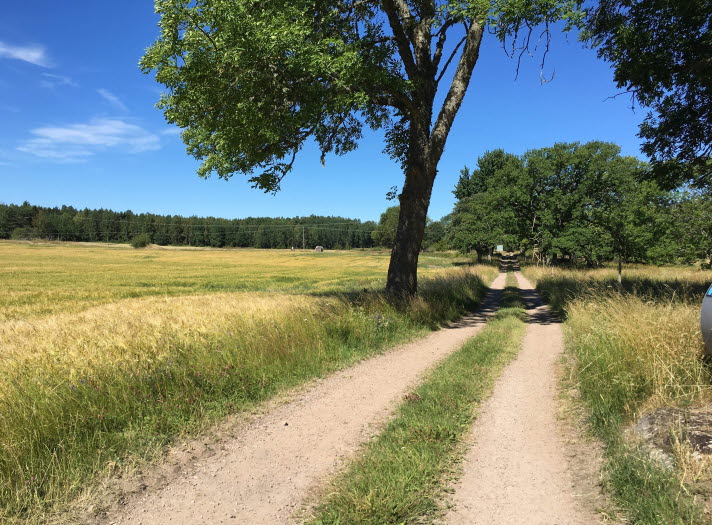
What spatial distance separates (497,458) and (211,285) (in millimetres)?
31226

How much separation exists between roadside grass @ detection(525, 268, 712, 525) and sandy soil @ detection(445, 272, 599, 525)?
0.39 metres

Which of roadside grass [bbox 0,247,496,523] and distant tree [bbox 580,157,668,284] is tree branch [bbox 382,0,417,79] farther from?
distant tree [bbox 580,157,668,284]

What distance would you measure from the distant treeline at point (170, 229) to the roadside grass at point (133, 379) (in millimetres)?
168135

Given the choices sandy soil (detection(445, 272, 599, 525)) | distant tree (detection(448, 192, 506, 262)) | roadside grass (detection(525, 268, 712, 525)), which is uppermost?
distant tree (detection(448, 192, 506, 262))

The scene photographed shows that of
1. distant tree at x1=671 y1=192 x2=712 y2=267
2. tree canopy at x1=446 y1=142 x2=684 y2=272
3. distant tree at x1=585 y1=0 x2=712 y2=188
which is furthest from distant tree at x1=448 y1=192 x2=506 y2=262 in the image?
distant tree at x1=585 y1=0 x2=712 y2=188

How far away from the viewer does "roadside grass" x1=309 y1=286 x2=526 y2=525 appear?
3.09m

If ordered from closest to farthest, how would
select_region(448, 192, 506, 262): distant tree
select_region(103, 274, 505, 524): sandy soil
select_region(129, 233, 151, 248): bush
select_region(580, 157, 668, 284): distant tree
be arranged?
select_region(103, 274, 505, 524): sandy soil
select_region(580, 157, 668, 284): distant tree
select_region(448, 192, 506, 262): distant tree
select_region(129, 233, 151, 248): bush

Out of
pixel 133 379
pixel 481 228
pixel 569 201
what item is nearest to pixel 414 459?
pixel 133 379

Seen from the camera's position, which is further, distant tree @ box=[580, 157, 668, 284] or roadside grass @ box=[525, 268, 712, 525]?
distant tree @ box=[580, 157, 668, 284]

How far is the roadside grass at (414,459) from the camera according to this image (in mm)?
3088

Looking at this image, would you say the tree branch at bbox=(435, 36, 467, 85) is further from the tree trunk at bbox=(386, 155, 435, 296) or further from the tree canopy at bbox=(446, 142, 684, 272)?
the tree canopy at bbox=(446, 142, 684, 272)

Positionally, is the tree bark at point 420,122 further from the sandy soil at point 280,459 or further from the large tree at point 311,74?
the sandy soil at point 280,459

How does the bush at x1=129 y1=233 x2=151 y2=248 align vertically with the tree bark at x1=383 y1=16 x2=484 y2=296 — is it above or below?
below

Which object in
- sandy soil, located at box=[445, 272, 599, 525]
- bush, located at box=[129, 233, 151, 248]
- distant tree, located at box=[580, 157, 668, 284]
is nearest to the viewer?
sandy soil, located at box=[445, 272, 599, 525]
